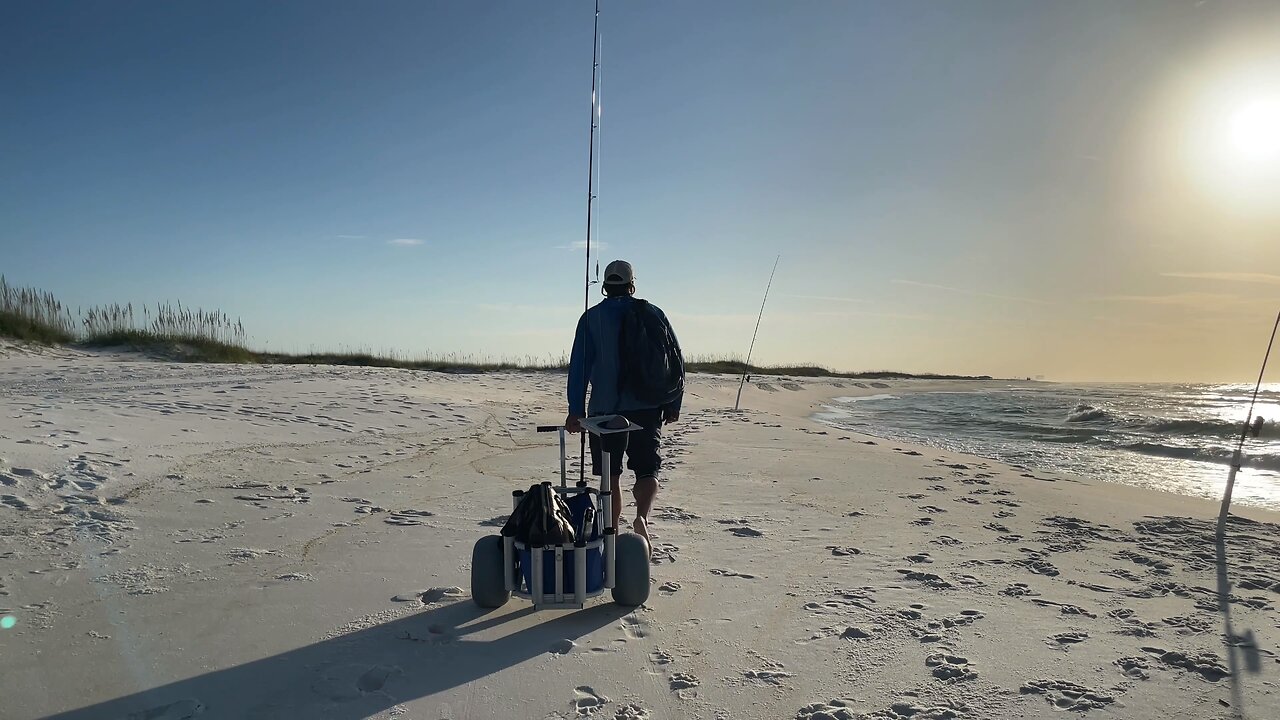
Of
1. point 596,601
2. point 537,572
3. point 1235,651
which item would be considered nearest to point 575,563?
point 537,572

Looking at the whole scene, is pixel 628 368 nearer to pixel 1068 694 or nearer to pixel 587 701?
pixel 587 701

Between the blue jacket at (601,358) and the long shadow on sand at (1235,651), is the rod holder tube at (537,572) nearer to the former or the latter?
the blue jacket at (601,358)

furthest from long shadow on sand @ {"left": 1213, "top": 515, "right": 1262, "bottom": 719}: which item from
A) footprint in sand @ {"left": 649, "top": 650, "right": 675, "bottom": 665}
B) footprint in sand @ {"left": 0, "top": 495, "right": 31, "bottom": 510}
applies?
footprint in sand @ {"left": 0, "top": 495, "right": 31, "bottom": 510}

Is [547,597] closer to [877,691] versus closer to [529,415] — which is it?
[877,691]

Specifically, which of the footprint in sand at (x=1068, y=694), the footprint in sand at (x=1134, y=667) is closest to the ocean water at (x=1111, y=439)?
the footprint in sand at (x=1134, y=667)

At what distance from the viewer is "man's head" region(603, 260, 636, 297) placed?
3768mm

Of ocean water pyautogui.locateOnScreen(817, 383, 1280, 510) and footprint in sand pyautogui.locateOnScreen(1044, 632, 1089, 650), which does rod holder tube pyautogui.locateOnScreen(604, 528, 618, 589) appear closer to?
footprint in sand pyautogui.locateOnScreen(1044, 632, 1089, 650)

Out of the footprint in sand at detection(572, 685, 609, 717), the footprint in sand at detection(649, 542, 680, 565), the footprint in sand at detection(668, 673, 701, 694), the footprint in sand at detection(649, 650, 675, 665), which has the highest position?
the footprint in sand at detection(649, 542, 680, 565)

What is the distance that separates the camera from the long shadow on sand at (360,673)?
2.22 meters

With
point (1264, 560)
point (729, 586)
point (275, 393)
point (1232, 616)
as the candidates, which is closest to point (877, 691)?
point (729, 586)

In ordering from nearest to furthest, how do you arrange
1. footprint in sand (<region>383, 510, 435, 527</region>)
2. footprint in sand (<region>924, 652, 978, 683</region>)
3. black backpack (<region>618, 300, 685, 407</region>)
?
1. footprint in sand (<region>924, 652, 978, 683</region>)
2. black backpack (<region>618, 300, 685, 407</region>)
3. footprint in sand (<region>383, 510, 435, 527</region>)

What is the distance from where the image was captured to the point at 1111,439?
11.1 meters

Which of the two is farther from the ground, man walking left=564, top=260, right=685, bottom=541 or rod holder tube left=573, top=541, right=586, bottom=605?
man walking left=564, top=260, right=685, bottom=541

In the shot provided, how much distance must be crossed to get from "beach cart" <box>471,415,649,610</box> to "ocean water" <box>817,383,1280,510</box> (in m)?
6.19
